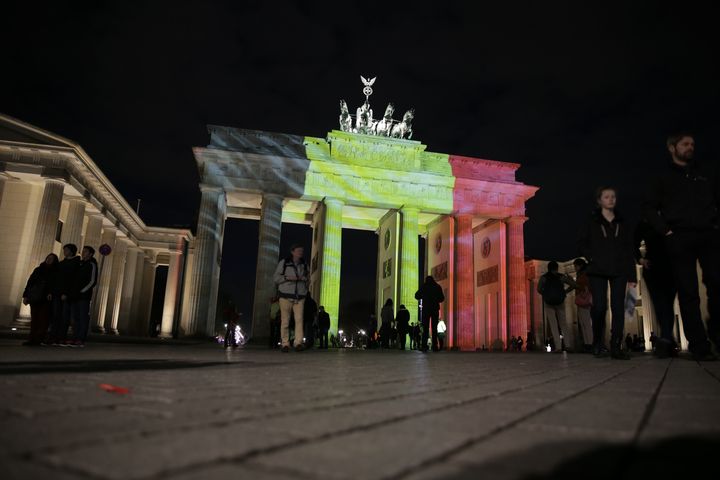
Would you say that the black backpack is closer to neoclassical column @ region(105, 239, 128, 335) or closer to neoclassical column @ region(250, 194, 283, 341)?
neoclassical column @ region(250, 194, 283, 341)

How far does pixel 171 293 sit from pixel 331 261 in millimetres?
16763

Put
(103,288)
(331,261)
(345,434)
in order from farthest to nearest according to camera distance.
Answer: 1. (103,288)
2. (331,261)
3. (345,434)

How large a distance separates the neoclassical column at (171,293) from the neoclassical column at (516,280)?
82.5ft

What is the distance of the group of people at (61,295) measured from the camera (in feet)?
30.5

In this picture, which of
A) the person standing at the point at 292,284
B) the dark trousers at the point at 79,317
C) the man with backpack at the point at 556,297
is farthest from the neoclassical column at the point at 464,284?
the dark trousers at the point at 79,317

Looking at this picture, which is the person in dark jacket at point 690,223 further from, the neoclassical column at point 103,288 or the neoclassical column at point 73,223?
the neoclassical column at point 103,288

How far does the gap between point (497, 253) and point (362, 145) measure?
11.5 m

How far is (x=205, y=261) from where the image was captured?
96.6ft

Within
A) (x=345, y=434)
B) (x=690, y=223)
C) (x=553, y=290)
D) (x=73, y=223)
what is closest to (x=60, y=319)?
(x=553, y=290)

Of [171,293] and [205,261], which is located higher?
[205,261]

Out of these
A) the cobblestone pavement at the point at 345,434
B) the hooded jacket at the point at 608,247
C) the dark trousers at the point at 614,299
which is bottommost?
the cobblestone pavement at the point at 345,434

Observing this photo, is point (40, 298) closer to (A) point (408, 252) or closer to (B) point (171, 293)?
(A) point (408, 252)

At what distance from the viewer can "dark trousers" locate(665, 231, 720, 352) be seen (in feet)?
19.7

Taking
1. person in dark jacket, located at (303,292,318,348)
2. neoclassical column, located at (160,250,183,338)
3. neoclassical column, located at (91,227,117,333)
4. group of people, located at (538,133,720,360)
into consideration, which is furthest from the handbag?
neoclassical column, located at (160,250,183,338)
